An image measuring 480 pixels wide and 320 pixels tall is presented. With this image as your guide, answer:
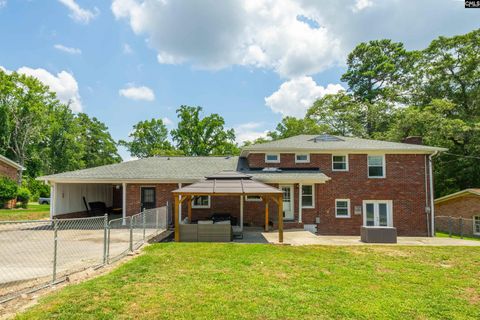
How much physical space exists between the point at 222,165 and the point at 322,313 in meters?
15.1

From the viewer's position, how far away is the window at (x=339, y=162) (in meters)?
17.2

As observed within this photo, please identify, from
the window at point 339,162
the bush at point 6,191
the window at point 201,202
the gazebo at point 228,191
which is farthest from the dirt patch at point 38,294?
the bush at point 6,191

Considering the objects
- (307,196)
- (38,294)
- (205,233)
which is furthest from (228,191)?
(38,294)

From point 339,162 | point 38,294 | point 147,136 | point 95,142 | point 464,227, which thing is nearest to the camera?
point 38,294

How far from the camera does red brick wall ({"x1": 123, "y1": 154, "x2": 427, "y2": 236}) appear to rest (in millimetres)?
16234

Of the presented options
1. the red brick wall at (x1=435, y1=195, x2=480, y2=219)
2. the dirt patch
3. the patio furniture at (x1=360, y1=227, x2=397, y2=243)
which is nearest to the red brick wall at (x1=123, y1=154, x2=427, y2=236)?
the patio furniture at (x1=360, y1=227, x2=397, y2=243)

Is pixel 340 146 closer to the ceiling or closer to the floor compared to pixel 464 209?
closer to the ceiling

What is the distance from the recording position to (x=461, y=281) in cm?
670

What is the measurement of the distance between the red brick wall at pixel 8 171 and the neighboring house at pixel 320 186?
1375 centimetres

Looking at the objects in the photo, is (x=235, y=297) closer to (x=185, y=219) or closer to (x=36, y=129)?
(x=185, y=219)

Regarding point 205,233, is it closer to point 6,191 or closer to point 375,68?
point 6,191

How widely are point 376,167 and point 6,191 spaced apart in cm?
2833

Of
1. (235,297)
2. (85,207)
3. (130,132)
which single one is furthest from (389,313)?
(130,132)

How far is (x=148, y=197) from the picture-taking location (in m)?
16.8
